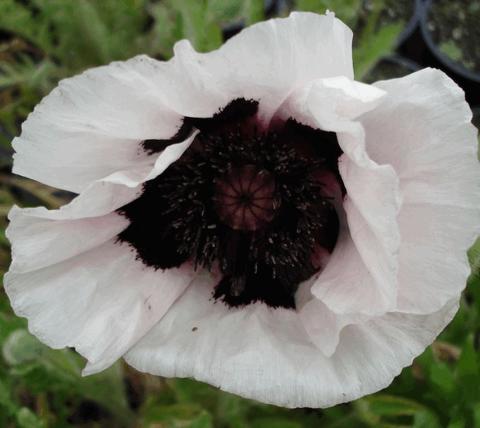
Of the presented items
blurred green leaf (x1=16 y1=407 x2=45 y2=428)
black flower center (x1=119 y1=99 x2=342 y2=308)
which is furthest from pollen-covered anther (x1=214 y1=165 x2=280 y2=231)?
blurred green leaf (x1=16 y1=407 x2=45 y2=428)

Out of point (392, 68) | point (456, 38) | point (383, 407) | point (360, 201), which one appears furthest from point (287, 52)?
point (456, 38)

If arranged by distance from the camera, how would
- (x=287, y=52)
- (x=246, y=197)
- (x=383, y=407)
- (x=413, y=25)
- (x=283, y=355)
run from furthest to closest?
(x=413, y=25) → (x=383, y=407) → (x=246, y=197) → (x=283, y=355) → (x=287, y=52)

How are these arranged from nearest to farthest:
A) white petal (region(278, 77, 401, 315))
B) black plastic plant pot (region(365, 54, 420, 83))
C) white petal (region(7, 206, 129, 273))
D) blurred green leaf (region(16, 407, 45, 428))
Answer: white petal (region(278, 77, 401, 315)), white petal (region(7, 206, 129, 273)), blurred green leaf (region(16, 407, 45, 428)), black plastic plant pot (region(365, 54, 420, 83))

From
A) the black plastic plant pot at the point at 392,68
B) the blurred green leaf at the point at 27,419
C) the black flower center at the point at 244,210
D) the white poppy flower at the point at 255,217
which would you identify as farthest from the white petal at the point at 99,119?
the black plastic plant pot at the point at 392,68

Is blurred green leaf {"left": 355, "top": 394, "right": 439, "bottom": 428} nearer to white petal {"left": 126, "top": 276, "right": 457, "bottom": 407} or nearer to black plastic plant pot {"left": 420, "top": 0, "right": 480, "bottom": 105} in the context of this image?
white petal {"left": 126, "top": 276, "right": 457, "bottom": 407}

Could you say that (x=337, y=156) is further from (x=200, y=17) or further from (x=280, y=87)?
Result: (x=200, y=17)

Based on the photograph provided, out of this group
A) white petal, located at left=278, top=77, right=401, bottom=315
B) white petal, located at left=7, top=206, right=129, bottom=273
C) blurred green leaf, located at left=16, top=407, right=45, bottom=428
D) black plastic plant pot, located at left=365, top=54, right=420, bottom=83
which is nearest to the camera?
white petal, located at left=278, top=77, right=401, bottom=315

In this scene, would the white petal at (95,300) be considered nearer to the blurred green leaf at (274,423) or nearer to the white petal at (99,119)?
the white petal at (99,119)

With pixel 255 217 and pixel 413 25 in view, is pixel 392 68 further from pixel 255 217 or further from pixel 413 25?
pixel 255 217

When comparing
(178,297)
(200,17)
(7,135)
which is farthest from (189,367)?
(7,135)
